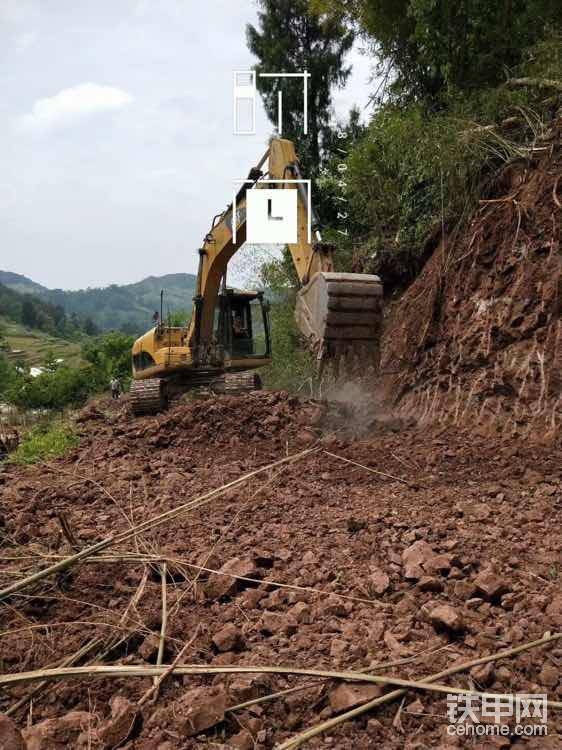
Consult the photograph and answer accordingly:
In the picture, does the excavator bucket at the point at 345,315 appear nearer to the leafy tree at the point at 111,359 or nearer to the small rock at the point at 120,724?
the small rock at the point at 120,724

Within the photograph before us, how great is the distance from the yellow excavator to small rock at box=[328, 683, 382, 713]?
4.27m

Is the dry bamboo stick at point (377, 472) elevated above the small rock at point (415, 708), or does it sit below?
below

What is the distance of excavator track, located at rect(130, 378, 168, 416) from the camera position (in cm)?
923

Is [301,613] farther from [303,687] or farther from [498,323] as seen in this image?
[498,323]

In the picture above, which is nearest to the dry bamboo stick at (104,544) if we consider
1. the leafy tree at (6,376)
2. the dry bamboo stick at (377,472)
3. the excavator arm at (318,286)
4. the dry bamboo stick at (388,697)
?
the dry bamboo stick at (388,697)

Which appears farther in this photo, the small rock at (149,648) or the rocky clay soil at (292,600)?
the small rock at (149,648)

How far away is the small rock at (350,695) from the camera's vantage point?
1671 millimetres

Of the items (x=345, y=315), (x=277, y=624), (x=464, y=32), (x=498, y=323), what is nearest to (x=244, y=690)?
(x=277, y=624)

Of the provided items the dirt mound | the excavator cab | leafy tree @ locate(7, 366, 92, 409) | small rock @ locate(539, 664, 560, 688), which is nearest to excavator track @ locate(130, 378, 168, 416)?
the excavator cab

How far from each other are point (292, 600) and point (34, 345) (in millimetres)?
82706

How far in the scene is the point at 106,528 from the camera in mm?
3592

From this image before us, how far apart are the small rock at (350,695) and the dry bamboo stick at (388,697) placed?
2 cm

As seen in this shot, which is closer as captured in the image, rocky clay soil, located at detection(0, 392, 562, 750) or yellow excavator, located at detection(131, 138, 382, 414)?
rocky clay soil, located at detection(0, 392, 562, 750)

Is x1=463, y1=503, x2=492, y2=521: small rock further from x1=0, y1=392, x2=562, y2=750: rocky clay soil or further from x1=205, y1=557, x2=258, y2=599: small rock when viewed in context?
x1=205, y1=557, x2=258, y2=599: small rock
